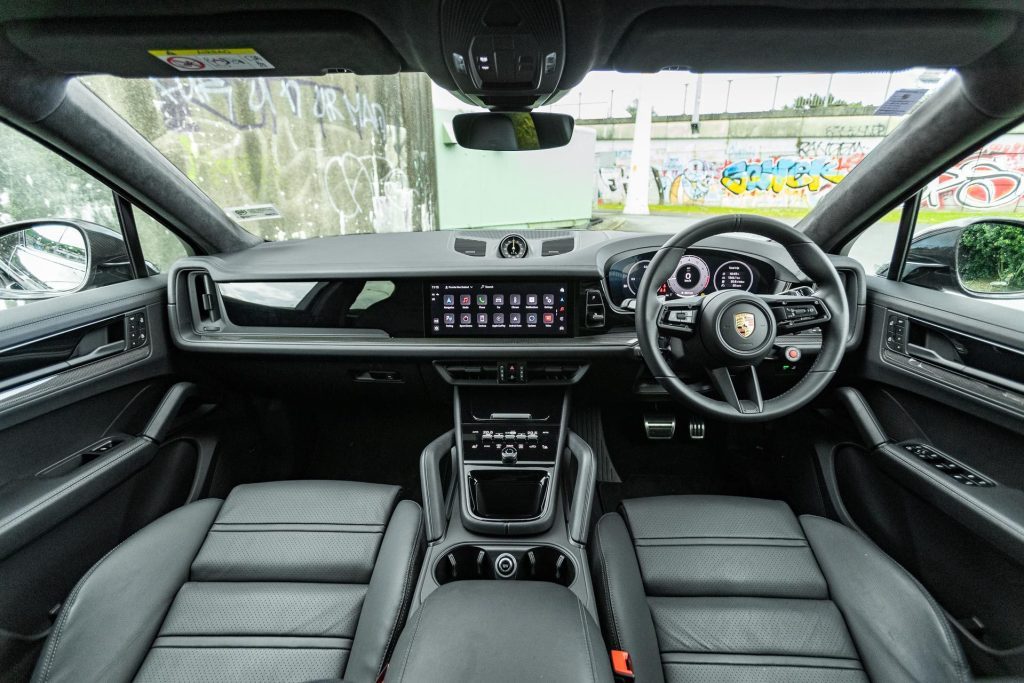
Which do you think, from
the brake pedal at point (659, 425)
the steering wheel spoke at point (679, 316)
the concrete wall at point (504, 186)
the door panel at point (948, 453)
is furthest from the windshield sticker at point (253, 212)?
the concrete wall at point (504, 186)

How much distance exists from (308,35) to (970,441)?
2296 mm

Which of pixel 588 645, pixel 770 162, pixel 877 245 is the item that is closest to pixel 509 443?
pixel 588 645

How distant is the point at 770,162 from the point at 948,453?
168cm

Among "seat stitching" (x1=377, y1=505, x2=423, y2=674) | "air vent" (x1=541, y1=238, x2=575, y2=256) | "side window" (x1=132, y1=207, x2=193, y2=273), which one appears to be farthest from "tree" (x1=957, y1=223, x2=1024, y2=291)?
"side window" (x1=132, y1=207, x2=193, y2=273)

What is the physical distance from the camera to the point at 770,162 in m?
2.84

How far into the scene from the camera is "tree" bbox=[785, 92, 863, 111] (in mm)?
2186

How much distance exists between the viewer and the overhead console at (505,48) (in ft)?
4.12

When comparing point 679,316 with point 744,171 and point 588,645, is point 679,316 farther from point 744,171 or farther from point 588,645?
point 744,171

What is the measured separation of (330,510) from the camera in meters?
1.83

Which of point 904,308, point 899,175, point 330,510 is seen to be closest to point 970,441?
point 904,308

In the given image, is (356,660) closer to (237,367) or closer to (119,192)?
(237,367)

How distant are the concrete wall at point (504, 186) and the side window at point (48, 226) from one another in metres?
6.06

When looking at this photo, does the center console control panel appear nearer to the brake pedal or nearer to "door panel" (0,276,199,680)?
the brake pedal

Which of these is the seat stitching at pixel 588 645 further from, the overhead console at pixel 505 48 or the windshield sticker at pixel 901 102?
the windshield sticker at pixel 901 102
